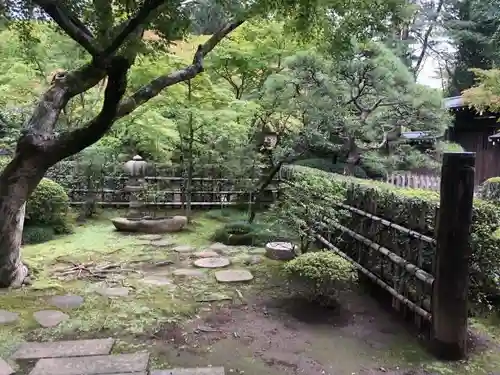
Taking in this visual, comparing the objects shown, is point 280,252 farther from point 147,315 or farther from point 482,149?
point 482,149

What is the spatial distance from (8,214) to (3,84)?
599cm

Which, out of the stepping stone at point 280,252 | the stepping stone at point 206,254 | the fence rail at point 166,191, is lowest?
the stepping stone at point 206,254

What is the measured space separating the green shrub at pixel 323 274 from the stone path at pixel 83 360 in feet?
4.61

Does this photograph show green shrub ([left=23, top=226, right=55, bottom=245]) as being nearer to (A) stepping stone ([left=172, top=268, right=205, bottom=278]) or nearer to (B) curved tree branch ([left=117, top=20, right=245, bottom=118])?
(A) stepping stone ([left=172, top=268, right=205, bottom=278])

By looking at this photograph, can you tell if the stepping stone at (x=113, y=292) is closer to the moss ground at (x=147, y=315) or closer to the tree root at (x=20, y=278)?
the moss ground at (x=147, y=315)

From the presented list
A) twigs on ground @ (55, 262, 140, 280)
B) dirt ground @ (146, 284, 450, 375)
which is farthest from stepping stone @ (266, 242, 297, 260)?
twigs on ground @ (55, 262, 140, 280)

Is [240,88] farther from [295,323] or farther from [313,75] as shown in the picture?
[295,323]

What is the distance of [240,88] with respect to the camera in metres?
10.6

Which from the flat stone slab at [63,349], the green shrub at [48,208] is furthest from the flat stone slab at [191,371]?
the green shrub at [48,208]

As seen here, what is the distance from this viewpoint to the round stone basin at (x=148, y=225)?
8.01 m

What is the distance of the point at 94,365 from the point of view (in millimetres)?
3057

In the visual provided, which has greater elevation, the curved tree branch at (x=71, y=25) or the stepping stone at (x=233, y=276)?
the curved tree branch at (x=71, y=25)

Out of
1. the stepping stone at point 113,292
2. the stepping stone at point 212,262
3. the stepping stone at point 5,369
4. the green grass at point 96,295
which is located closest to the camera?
the stepping stone at point 5,369

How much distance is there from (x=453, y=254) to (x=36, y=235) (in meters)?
6.43
